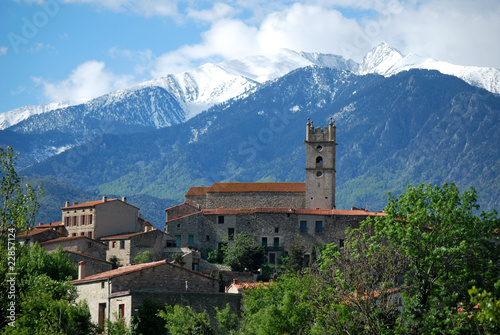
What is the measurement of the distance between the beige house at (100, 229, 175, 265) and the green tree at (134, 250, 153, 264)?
612 mm

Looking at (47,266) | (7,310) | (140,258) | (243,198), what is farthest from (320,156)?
(7,310)

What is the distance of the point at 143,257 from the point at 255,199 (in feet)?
82.3

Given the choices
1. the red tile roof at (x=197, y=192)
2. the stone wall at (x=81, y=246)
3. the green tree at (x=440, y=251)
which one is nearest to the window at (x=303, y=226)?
the red tile roof at (x=197, y=192)

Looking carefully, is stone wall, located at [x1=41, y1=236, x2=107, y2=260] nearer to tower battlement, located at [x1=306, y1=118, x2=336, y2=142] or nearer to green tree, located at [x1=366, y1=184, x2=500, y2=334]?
tower battlement, located at [x1=306, y1=118, x2=336, y2=142]

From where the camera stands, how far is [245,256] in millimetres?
96125

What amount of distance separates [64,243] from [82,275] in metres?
27.3

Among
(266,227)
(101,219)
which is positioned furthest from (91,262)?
(266,227)

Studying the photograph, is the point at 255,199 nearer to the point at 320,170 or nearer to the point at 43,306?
the point at 320,170

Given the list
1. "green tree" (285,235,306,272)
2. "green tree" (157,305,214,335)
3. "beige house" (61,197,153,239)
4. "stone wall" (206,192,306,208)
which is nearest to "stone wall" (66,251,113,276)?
"beige house" (61,197,153,239)

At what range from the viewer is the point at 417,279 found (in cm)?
4038

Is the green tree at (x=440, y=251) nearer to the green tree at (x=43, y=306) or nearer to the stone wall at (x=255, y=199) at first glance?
the green tree at (x=43, y=306)

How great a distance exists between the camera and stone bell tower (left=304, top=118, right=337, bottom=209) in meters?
112

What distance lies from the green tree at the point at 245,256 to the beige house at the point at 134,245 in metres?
7.38

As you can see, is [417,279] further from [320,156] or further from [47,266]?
[320,156]
